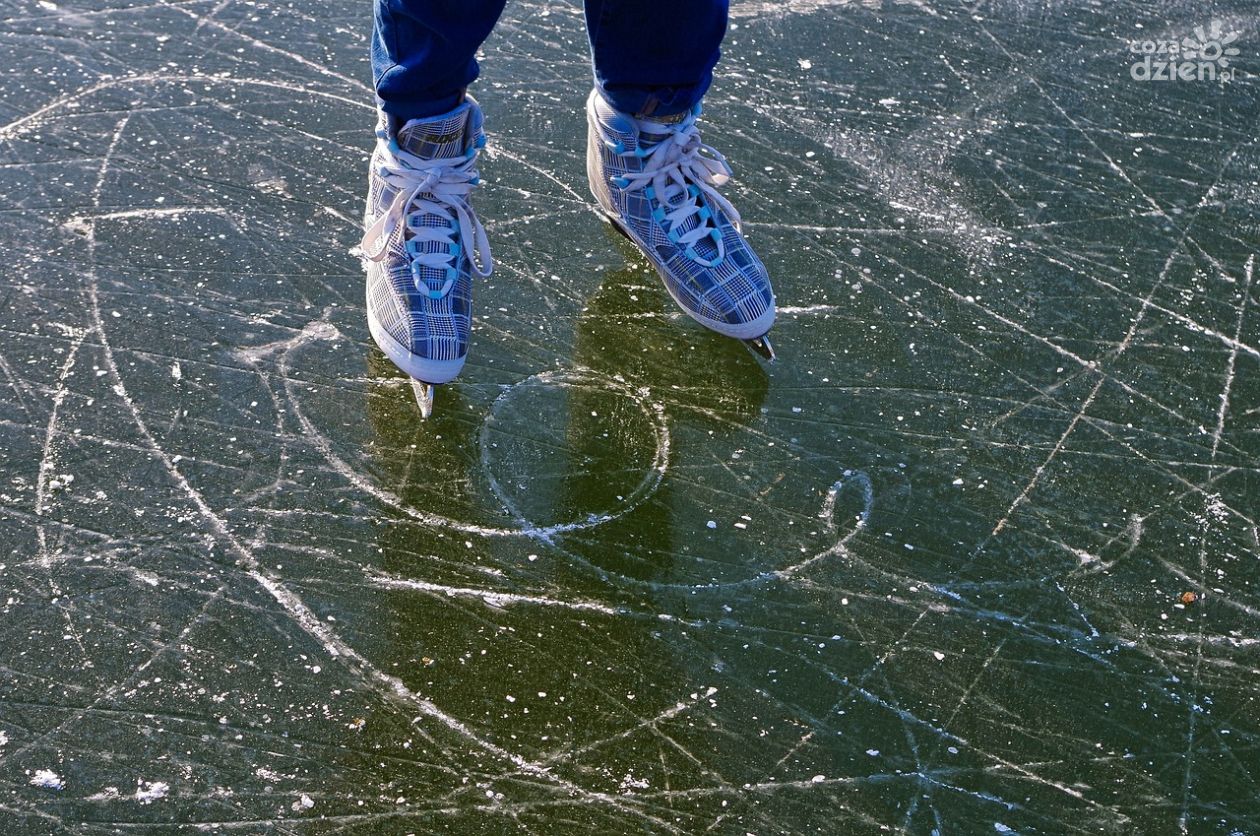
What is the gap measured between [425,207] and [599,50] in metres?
0.34

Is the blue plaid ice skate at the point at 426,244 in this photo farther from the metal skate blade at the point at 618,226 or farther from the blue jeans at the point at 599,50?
the metal skate blade at the point at 618,226

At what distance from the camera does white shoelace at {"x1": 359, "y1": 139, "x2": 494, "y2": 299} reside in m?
1.85

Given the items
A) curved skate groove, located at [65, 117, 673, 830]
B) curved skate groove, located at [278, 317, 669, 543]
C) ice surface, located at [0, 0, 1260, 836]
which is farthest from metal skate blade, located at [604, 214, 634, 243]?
curved skate groove, located at [65, 117, 673, 830]

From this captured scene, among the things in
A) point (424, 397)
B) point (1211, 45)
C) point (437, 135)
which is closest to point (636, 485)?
point (424, 397)

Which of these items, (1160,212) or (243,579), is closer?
(243,579)

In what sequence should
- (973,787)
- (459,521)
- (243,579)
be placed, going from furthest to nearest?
1. (459,521)
2. (243,579)
3. (973,787)

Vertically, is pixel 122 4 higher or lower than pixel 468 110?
lower

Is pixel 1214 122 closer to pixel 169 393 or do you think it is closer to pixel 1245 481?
pixel 1245 481

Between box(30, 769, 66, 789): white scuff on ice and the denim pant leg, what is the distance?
0.95 metres

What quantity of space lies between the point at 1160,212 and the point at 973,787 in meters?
1.38

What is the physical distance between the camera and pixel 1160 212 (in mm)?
2355

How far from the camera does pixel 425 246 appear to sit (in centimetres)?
187

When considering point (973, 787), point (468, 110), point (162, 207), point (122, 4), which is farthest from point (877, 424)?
point (122, 4)

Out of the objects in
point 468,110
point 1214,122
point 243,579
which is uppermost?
point 468,110
